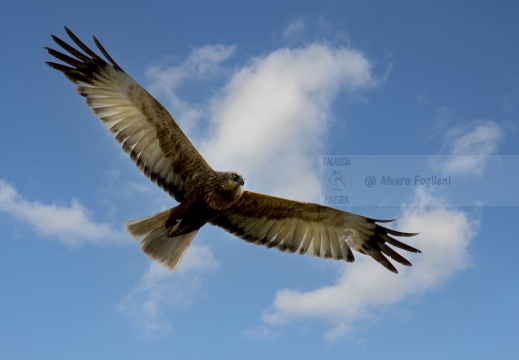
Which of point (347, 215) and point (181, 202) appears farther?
point (347, 215)

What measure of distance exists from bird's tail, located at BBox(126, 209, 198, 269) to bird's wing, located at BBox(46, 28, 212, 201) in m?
0.46

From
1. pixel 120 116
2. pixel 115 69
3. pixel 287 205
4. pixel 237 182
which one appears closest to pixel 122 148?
pixel 120 116

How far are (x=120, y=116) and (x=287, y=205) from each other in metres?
2.66

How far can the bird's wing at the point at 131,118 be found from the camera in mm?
9344

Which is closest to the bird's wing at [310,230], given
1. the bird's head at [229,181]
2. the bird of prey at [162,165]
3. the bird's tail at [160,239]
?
the bird of prey at [162,165]

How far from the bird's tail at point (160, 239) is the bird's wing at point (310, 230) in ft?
2.04

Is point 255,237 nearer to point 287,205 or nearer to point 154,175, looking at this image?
point 287,205

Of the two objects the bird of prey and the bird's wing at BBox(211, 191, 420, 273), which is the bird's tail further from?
A: the bird's wing at BBox(211, 191, 420, 273)

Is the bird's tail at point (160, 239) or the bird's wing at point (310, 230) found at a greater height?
the bird's wing at point (310, 230)

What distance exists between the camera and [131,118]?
9.41 metres

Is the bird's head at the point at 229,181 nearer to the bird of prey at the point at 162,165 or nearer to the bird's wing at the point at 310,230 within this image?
the bird of prey at the point at 162,165

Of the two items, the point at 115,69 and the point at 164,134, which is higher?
the point at 115,69

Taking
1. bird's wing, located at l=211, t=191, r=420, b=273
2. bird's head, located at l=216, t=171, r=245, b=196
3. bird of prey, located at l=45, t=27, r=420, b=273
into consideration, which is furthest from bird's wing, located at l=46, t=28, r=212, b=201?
bird's wing, located at l=211, t=191, r=420, b=273

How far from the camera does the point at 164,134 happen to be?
934 cm
